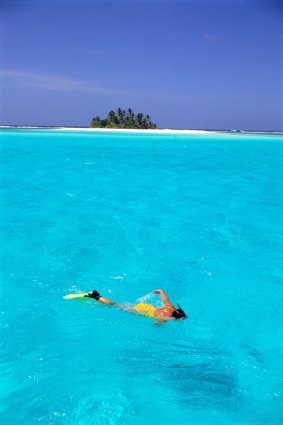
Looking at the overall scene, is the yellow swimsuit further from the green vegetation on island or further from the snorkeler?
the green vegetation on island

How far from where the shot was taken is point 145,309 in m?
6.32

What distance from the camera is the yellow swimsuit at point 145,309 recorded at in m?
6.21

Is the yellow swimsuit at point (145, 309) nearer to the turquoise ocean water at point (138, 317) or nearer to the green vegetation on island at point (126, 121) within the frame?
the turquoise ocean water at point (138, 317)

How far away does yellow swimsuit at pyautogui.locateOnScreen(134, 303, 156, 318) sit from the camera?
6212 mm

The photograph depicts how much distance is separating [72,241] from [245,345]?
520 cm

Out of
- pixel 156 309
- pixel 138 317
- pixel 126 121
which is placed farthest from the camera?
pixel 126 121

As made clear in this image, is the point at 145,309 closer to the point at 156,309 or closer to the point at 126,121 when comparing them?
the point at 156,309

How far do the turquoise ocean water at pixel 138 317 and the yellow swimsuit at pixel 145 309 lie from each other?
0.12 metres

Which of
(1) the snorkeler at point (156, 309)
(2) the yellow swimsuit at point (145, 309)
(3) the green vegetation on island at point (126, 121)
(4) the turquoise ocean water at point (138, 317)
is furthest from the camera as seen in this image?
(3) the green vegetation on island at point (126, 121)

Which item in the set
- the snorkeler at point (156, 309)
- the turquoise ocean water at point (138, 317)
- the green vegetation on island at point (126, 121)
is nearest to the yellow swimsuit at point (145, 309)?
the snorkeler at point (156, 309)

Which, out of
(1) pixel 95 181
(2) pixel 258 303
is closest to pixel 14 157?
(1) pixel 95 181

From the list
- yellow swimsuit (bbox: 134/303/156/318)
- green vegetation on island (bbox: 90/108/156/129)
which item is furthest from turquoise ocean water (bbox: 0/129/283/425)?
green vegetation on island (bbox: 90/108/156/129)

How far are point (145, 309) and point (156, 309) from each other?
0.22 meters

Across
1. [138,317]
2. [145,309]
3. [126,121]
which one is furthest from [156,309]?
[126,121]
